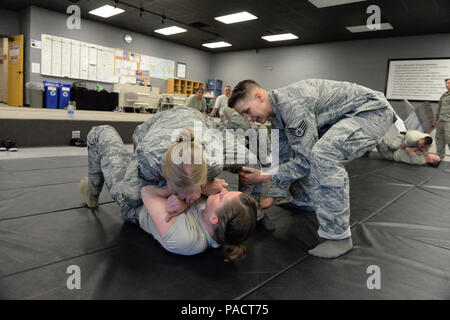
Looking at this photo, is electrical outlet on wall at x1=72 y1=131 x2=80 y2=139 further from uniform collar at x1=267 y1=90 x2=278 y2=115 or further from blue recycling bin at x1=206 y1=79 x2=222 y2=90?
blue recycling bin at x1=206 y1=79 x2=222 y2=90

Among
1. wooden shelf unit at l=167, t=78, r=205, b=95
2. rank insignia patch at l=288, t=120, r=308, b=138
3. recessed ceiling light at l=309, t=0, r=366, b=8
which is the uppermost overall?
recessed ceiling light at l=309, t=0, r=366, b=8

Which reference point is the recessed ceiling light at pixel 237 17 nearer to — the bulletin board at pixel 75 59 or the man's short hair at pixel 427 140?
the bulletin board at pixel 75 59

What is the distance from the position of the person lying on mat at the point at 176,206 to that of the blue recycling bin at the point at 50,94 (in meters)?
6.50

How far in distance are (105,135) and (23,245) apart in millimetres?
658

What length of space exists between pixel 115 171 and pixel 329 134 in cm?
109

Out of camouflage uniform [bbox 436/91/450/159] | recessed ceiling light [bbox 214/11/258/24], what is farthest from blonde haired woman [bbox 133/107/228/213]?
recessed ceiling light [bbox 214/11/258/24]

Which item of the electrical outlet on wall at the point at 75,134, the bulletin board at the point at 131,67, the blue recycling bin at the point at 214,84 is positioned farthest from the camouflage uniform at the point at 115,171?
the blue recycling bin at the point at 214,84

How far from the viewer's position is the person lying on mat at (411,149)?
4.47 m

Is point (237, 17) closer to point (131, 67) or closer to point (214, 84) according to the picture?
point (131, 67)

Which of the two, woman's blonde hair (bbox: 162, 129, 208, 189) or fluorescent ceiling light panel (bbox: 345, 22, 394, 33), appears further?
fluorescent ceiling light panel (bbox: 345, 22, 394, 33)

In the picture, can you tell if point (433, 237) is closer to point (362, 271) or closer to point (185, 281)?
point (362, 271)

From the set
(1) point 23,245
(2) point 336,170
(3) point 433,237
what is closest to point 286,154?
(2) point 336,170

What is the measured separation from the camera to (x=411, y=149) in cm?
459

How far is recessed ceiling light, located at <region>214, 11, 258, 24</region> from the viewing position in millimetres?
7071
